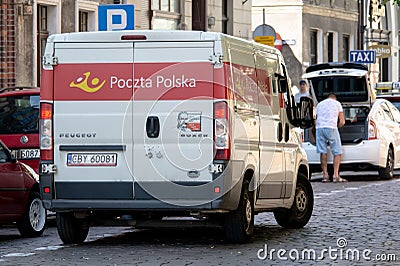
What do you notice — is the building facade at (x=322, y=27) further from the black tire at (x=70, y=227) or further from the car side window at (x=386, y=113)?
the black tire at (x=70, y=227)

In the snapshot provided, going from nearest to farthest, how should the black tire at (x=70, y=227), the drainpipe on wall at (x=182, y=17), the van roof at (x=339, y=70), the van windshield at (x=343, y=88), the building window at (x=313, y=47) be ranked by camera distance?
the black tire at (x=70, y=227) → the van windshield at (x=343, y=88) → the van roof at (x=339, y=70) → the drainpipe on wall at (x=182, y=17) → the building window at (x=313, y=47)

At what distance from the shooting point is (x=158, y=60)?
1332 cm

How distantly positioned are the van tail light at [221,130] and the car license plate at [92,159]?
3.45ft

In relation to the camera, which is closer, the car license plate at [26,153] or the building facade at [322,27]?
the car license plate at [26,153]

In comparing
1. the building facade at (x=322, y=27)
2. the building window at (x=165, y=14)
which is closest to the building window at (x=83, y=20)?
the building window at (x=165, y=14)

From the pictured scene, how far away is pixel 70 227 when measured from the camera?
13859mm

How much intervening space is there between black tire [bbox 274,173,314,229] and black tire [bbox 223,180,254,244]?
1.83m

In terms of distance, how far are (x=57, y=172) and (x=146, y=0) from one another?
2294 centimetres

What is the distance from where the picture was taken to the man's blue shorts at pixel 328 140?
26.2 m

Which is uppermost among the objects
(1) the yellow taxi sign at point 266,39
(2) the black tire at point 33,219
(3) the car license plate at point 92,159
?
(1) the yellow taxi sign at point 266,39

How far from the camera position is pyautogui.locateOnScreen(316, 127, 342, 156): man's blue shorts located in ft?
86.0

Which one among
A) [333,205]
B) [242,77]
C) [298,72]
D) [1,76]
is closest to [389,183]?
[333,205]

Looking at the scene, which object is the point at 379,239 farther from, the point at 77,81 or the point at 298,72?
the point at 298,72

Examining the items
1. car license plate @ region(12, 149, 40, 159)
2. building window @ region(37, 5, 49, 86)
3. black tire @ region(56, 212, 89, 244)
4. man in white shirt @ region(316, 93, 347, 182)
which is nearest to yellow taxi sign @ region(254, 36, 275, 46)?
building window @ region(37, 5, 49, 86)
